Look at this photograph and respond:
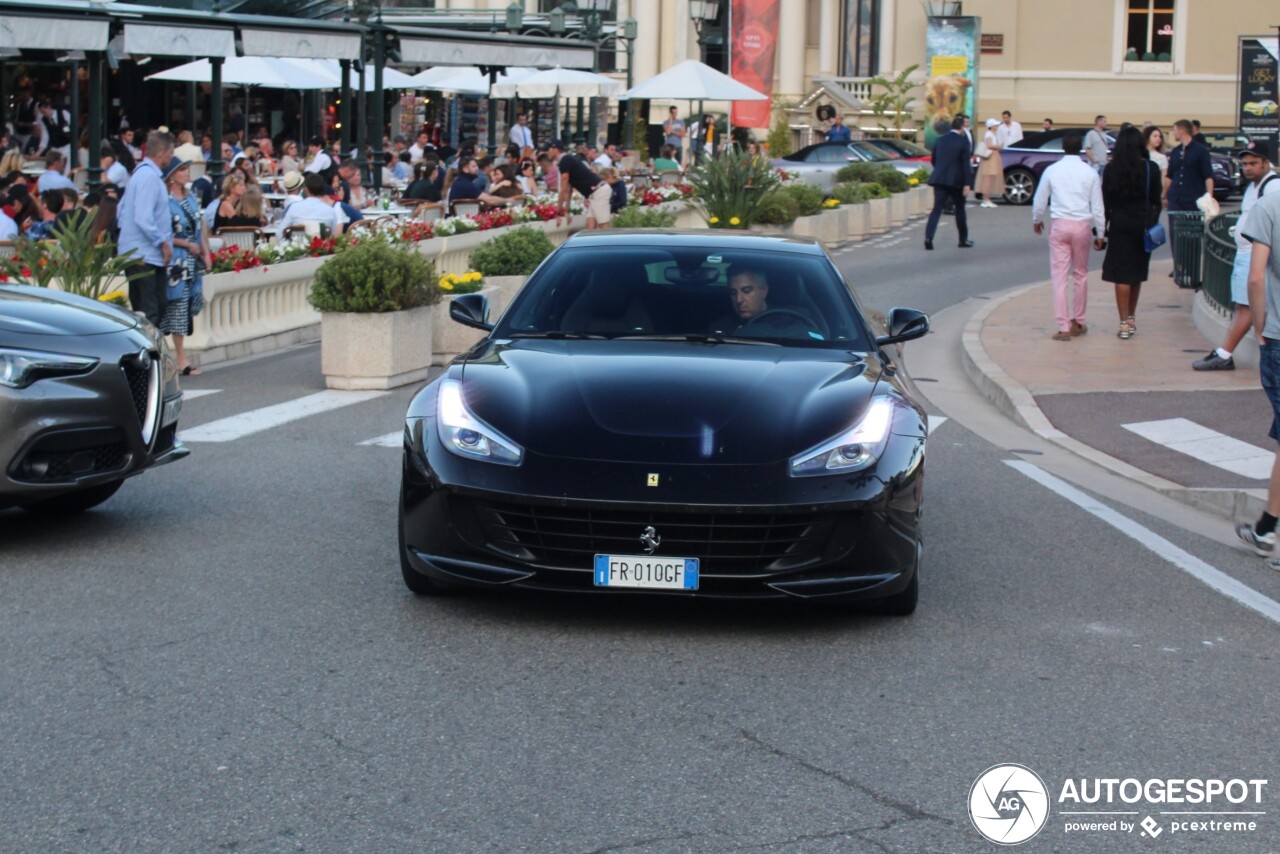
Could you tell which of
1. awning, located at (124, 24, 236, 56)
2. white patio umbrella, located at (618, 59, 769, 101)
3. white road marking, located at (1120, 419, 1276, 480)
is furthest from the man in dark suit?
white road marking, located at (1120, 419, 1276, 480)

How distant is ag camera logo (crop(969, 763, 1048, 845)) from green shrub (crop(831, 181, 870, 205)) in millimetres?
26532

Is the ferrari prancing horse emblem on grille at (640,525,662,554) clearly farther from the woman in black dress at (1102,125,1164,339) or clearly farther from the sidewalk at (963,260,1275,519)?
the woman in black dress at (1102,125,1164,339)

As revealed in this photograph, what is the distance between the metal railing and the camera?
16.8 meters

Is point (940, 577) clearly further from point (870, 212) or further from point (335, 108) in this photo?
point (335, 108)

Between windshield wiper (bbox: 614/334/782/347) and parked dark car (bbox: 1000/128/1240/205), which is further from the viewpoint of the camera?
parked dark car (bbox: 1000/128/1240/205)

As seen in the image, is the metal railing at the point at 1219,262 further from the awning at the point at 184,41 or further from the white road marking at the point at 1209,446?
the awning at the point at 184,41

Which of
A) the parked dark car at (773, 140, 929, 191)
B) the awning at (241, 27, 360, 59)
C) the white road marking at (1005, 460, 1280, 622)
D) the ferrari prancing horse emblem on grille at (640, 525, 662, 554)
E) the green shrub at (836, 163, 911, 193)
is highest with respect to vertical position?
the awning at (241, 27, 360, 59)

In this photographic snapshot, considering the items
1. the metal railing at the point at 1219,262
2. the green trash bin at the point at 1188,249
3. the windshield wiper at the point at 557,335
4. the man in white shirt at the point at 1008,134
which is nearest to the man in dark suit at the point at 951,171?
the green trash bin at the point at 1188,249

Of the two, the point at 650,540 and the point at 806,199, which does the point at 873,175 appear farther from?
the point at 650,540

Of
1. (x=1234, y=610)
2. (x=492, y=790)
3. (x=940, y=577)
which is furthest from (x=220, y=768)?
(x=1234, y=610)

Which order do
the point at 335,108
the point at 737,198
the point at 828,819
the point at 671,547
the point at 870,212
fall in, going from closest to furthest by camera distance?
the point at 828,819 → the point at 671,547 → the point at 737,198 → the point at 870,212 → the point at 335,108

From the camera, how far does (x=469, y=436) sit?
272 inches

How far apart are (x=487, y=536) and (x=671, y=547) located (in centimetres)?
70

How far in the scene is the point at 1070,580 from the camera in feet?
26.3
